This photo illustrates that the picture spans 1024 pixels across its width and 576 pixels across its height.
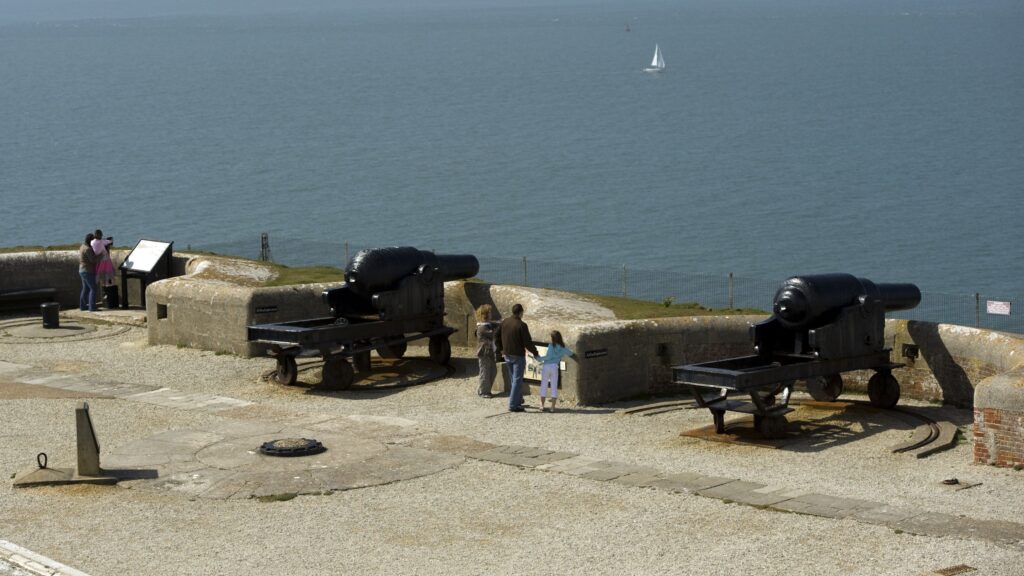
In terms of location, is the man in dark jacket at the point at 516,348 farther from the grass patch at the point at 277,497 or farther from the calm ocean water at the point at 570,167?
the calm ocean water at the point at 570,167

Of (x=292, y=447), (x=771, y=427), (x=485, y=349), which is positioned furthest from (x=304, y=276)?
(x=771, y=427)

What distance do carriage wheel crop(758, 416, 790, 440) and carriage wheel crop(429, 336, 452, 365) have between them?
6827mm

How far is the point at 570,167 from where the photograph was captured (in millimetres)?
99062

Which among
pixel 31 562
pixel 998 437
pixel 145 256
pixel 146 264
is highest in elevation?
pixel 145 256

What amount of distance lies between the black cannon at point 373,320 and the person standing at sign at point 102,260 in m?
6.80

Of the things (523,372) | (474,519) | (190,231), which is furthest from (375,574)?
(190,231)

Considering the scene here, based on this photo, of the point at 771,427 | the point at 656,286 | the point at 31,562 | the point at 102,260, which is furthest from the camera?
the point at 656,286

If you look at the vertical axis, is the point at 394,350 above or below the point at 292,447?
above

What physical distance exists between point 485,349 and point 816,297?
468cm

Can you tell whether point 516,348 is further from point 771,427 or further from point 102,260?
point 102,260

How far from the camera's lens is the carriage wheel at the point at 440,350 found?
2561cm

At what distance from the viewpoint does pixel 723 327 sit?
77.3 feet

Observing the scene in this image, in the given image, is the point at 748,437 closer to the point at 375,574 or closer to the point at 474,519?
the point at 474,519

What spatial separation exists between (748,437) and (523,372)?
10.8ft
